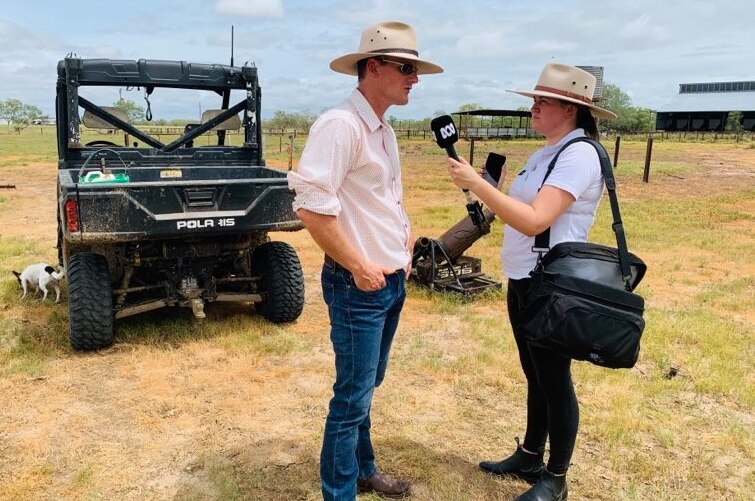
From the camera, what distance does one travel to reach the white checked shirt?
2.10m

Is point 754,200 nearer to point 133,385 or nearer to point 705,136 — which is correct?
point 133,385

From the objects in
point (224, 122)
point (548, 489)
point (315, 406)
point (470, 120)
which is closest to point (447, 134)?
point (548, 489)

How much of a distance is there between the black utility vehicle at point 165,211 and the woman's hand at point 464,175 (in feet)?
8.30

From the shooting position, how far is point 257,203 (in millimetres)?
4605

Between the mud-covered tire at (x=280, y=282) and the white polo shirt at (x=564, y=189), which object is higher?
the white polo shirt at (x=564, y=189)

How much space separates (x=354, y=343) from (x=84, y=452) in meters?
1.90

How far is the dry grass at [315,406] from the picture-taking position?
10.3 feet

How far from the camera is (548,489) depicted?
276cm

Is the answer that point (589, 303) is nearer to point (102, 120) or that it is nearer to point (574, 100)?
point (574, 100)

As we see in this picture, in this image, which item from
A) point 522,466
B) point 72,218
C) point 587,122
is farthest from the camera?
point 72,218

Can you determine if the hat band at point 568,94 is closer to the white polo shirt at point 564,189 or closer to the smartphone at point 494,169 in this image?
the white polo shirt at point 564,189

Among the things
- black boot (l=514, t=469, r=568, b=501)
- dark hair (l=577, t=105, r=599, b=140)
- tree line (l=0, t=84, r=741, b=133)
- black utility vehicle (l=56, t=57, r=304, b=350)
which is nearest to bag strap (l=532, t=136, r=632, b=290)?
dark hair (l=577, t=105, r=599, b=140)

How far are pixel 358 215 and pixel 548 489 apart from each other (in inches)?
58.1

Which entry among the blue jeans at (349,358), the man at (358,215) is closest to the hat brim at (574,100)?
the man at (358,215)
